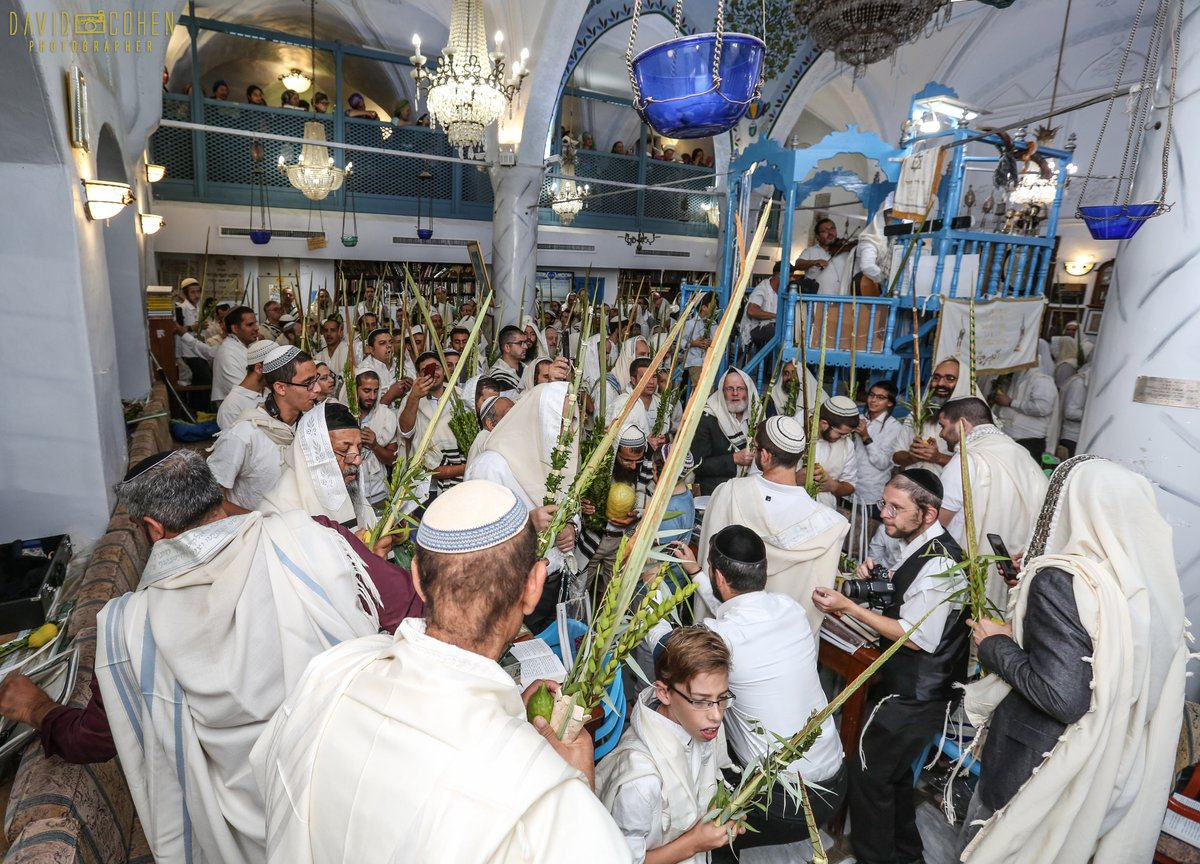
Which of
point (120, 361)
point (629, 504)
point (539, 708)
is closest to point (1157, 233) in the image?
point (629, 504)

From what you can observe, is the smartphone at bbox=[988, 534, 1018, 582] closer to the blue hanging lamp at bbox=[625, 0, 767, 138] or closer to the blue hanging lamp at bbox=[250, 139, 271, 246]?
the blue hanging lamp at bbox=[625, 0, 767, 138]

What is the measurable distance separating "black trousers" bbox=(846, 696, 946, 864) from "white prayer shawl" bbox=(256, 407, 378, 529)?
219 cm

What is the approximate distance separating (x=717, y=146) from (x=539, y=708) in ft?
44.1

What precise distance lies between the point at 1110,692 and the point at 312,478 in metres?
2.54

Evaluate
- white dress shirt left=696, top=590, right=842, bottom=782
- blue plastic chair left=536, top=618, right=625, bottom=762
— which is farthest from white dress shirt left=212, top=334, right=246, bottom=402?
white dress shirt left=696, top=590, right=842, bottom=782

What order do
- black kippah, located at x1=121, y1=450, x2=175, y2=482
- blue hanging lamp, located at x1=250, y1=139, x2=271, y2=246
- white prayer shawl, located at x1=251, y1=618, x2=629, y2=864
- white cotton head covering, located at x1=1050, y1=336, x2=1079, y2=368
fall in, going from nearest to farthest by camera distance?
1. white prayer shawl, located at x1=251, y1=618, x2=629, y2=864
2. black kippah, located at x1=121, y1=450, x2=175, y2=482
3. white cotton head covering, located at x1=1050, y1=336, x2=1079, y2=368
4. blue hanging lamp, located at x1=250, y1=139, x2=271, y2=246

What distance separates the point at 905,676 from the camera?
2473mm

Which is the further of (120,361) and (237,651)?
(120,361)

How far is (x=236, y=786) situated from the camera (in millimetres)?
1680

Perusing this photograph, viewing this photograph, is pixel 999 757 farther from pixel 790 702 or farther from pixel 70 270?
pixel 70 270

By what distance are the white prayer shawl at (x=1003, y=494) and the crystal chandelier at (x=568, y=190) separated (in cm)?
912

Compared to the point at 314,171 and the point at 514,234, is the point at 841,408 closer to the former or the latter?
the point at 514,234

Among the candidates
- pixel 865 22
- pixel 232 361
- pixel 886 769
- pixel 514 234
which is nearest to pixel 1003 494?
pixel 886 769

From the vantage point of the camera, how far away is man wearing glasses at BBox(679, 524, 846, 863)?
2.09 m
